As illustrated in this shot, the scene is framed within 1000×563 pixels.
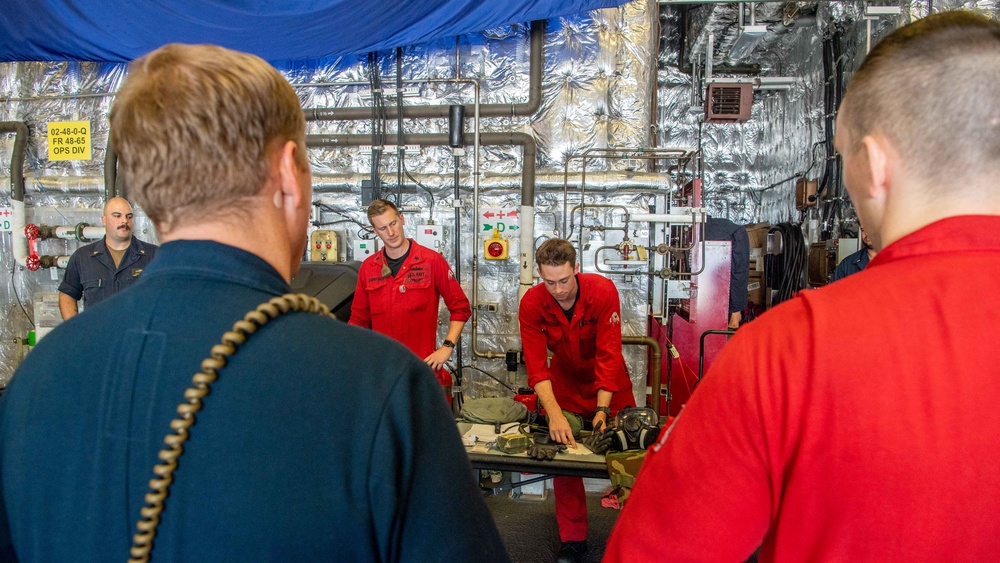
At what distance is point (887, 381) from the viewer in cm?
64

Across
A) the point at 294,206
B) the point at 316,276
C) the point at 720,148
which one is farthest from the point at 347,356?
the point at 720,148

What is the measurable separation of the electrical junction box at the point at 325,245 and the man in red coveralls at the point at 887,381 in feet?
13.5

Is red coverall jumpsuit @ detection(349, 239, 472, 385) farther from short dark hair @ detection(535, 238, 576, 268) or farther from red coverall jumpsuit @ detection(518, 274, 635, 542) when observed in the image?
short dark hair @ detection(535, 238, 576, 268)

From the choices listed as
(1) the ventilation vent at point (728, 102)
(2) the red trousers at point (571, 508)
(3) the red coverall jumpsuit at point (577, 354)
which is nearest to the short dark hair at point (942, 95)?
(3) the red coverall jumpsuit at point (577, 354)

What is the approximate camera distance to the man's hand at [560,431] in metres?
2.67

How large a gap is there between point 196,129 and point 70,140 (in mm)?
5473

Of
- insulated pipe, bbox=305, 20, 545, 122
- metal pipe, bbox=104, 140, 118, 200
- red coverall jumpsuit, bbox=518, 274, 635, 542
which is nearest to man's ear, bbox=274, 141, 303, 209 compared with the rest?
red coverall jumpsuit, bbox=518, 274, 635, 542

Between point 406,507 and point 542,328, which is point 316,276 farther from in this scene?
point 406,507

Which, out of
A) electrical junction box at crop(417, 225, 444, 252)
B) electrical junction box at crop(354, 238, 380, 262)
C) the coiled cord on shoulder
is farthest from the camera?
electrical junction box at crop(354, 238, 380, 262)

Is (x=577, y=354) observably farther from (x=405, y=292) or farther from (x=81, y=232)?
(x=81, y=232)

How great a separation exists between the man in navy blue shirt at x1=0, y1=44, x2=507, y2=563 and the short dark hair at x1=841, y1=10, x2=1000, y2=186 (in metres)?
0.67

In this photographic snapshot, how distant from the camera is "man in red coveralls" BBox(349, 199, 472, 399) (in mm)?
3607

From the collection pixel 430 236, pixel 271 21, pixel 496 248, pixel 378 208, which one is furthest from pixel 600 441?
pixel 271 21

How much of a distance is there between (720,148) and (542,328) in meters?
4.80
